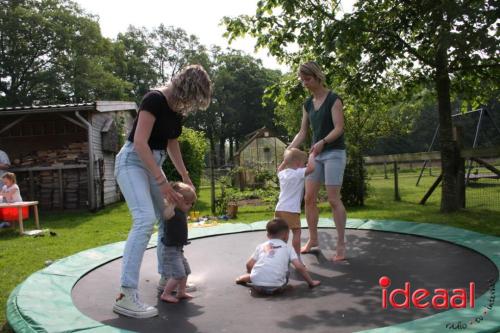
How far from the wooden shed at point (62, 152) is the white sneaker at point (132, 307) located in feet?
23.8

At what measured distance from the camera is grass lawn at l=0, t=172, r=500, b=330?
415 centimetres

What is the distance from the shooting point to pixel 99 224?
725 cm

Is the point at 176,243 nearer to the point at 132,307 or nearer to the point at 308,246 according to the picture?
the point at 132,307

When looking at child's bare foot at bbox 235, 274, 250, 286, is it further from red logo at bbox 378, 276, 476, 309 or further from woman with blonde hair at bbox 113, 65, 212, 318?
red logo at bbox 378, 276, 476, 309

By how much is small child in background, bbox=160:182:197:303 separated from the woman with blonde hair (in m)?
0.12

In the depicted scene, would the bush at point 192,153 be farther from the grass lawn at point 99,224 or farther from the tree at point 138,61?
the tree at point 138,61

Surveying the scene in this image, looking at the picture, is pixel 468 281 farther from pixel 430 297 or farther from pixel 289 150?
pixel 289 150

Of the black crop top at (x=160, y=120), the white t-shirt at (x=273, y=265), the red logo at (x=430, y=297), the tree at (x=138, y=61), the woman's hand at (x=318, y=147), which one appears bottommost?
the red logo at (x=430, y=297)

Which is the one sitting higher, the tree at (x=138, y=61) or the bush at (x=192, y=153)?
the tree at (x=138, y=61)

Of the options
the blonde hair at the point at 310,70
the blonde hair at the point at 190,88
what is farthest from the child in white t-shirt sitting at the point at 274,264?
the blonde hair at the point at 310,70

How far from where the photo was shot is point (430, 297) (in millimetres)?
2088

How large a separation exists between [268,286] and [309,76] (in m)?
1.48

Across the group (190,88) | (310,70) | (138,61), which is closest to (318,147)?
(310,70)

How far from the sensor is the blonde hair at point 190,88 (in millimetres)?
2158
